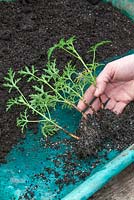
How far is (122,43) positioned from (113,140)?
77cm

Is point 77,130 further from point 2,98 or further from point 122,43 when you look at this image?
point 122,43

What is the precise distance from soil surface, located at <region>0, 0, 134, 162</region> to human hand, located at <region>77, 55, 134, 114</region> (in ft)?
1.09

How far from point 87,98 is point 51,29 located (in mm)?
686

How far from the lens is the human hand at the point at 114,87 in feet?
7.83

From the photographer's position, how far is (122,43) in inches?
116

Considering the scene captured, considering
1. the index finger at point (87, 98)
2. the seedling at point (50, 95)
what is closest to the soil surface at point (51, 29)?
the seedling at point (50, 95)

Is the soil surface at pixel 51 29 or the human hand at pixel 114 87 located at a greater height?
the soil surface at pixel 51 29

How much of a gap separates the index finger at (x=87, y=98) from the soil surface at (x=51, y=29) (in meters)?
0.31

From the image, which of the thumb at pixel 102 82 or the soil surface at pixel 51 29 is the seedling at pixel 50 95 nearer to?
the thumb at pixel 102 82

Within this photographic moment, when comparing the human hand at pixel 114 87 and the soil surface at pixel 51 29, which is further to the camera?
the soil surface at pixel 51 29

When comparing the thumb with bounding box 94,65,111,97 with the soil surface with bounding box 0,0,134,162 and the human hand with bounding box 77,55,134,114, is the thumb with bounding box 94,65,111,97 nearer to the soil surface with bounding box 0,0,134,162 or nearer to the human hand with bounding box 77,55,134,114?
the human hand with bounding box 77,55,134,114

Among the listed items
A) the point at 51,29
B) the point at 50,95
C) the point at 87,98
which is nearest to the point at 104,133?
the point at 87,98

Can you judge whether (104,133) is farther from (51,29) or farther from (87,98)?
(51,29)

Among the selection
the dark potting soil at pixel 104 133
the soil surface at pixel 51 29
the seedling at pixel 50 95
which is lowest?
the dark potting soil at pixel 104 133
